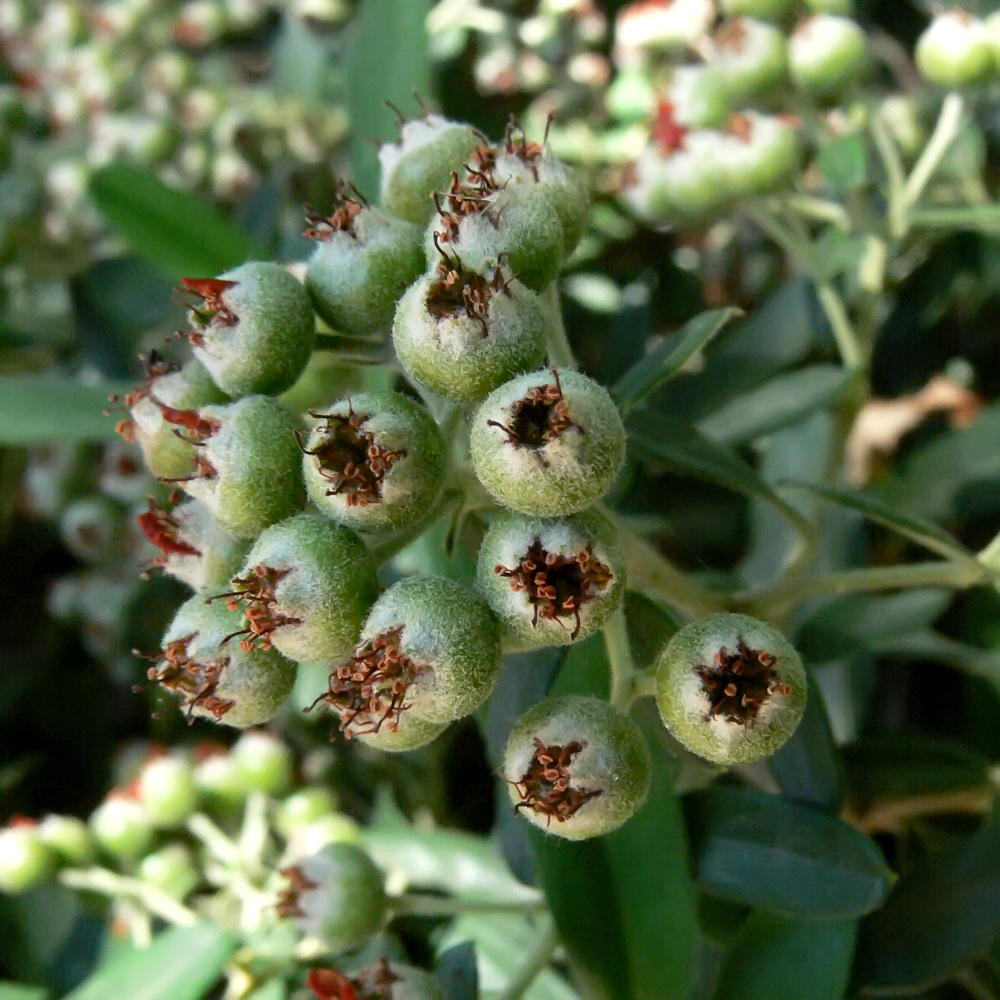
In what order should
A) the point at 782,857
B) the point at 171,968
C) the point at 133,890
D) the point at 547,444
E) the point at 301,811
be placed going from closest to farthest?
the point at 547,444 → the point at 782,857 → the point at 171,968 → the point at 133,890 → the point at 301,811

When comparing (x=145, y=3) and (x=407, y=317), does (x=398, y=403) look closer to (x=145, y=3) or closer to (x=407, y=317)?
(x=407, y=317)

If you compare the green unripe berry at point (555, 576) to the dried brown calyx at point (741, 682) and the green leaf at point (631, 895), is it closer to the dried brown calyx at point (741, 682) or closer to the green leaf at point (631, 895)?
Result: the dried brown calyx at point (741, 682)

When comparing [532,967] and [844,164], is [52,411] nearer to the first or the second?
[532,967]

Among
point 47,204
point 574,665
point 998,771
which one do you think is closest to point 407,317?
point 574,665

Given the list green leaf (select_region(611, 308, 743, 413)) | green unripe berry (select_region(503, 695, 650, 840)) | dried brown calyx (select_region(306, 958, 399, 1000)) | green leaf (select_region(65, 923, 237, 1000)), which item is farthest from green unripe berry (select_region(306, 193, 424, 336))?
green leaf (select_region(65, 923, 237, 1000))

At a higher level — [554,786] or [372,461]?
[372,461]

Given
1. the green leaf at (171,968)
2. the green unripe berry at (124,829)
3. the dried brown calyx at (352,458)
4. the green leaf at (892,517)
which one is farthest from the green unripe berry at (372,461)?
the green unripe berry at (124,829)

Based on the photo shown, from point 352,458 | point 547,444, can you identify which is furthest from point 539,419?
point 352,458
